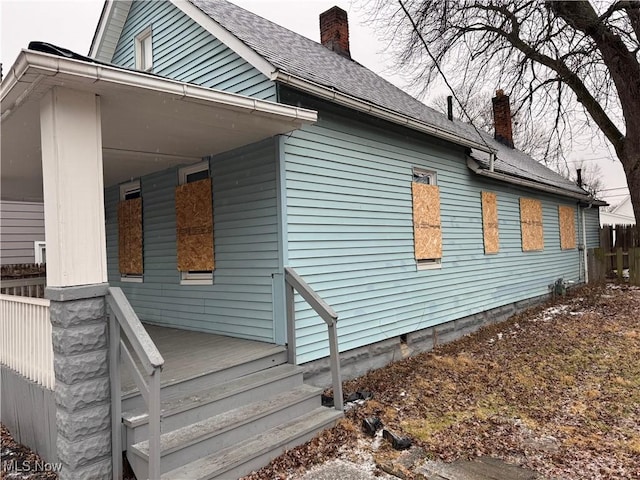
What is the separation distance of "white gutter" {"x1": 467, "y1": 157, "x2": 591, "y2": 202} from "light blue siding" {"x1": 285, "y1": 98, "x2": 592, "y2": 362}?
0.60ft

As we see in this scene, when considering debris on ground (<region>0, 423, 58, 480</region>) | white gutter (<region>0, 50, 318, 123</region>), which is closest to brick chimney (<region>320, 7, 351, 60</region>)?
white gutter (<region>0, 50, 318, 123</region>)

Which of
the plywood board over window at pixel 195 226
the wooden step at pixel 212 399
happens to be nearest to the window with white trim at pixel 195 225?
the plywood board over window at pixel 195 226

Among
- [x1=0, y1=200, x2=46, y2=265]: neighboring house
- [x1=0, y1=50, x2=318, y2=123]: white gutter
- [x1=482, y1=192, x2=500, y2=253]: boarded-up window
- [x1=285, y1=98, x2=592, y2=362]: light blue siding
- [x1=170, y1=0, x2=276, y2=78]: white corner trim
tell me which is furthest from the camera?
[x1=0, y1=200, x2=46, y2=265]: neighboring house

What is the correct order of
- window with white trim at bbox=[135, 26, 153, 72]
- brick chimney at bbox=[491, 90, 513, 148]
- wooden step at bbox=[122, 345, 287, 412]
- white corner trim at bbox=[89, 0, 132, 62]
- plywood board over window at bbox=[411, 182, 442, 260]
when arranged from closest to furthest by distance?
1. wooden step at bbox=[122, 345, 287, 412]
2. plywood board over window at bbox=[411, 182, 442, 260]
3. window with white trim at bbox=[135, 26, 153, 72]
4. white corner trim at bbox=[89, 0, 132, 62]
5. brick chimney at bbox=[491, 90, 513, 148]

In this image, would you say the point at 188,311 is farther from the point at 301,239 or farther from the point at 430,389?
the point at 430,389

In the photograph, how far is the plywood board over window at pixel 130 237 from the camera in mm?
6879

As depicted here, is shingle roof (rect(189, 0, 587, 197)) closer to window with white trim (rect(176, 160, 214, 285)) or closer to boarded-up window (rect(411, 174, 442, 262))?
boarded-up window (rect(411, 174, 442, 262))

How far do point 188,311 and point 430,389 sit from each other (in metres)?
3.35

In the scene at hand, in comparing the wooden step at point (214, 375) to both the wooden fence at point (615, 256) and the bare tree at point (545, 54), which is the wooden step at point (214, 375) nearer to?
the bare tree at point (545, 54)

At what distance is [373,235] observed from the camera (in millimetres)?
5984

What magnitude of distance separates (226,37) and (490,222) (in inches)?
246

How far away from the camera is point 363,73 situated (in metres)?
9.25

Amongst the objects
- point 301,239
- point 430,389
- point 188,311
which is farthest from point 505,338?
point 188,311

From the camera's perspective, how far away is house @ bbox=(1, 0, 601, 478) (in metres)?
3.14
